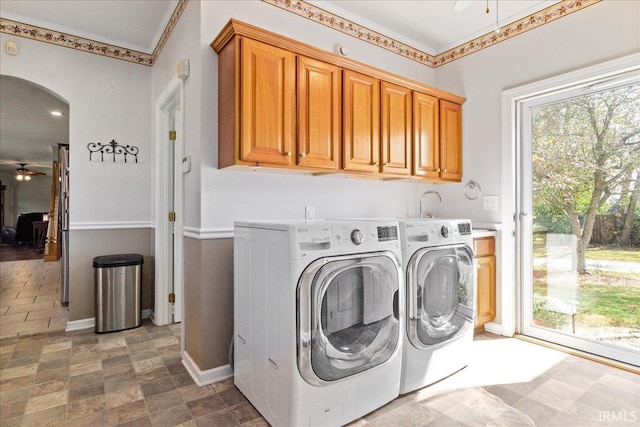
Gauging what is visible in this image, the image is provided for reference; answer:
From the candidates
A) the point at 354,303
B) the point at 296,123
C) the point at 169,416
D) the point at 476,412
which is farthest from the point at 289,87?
the point at 476,412

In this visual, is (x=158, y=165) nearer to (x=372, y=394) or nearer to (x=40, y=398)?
(x=40, y=398)

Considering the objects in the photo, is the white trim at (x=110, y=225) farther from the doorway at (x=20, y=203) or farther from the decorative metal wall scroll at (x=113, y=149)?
the doorway at (x=20, y=203)

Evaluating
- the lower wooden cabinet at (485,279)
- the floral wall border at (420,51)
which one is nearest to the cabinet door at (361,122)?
the floral wall border at (420,51)

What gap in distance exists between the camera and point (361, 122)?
2508mm

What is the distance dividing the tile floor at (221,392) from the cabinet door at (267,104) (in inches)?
57.6

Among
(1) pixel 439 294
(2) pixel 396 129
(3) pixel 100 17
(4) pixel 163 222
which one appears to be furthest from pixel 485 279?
(3) pixel 100 17

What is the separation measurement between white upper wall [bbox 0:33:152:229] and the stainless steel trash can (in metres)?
0.44

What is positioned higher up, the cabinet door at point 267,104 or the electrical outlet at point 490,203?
the cabinet door at point 267,104

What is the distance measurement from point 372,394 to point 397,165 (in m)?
1.70

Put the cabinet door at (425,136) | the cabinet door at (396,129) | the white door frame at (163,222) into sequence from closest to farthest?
the cabinet door at (396,129) < the cabinet door at (425,136) < the white door frame at (163,222)

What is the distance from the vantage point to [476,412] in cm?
182

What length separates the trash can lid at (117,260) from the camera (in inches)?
117

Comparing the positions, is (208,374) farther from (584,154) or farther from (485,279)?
(584,154)

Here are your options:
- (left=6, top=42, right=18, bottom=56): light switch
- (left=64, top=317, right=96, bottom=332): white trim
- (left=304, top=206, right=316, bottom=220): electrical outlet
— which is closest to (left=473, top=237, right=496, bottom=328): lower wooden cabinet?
(left=304, top=206, right=316, bottom=220): electrical outlet
